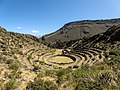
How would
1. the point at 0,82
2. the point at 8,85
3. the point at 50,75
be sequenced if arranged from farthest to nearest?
the point at 50,75 → the point at 0,82 → the point at 8,85

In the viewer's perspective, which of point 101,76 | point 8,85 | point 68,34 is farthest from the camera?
point 68,34

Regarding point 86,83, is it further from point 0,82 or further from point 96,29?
point 96,29

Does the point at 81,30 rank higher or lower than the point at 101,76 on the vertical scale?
higher

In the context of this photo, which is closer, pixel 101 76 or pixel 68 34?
pixel 101 76

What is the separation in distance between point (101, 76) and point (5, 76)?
8.61 metres

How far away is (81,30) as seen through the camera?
561 feet

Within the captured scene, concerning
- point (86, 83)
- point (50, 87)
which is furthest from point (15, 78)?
point (86, 83)

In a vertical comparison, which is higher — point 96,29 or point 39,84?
point 96,29

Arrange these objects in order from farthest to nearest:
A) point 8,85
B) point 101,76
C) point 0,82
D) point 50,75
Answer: point 50,75, point 101,76, point 0,82, point 8,85

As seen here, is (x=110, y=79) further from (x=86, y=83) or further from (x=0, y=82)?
(x=0, y=82)

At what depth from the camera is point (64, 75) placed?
50.0 feet

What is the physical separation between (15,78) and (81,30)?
524 ft

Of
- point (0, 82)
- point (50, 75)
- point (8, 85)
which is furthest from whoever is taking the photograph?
point (50, 75)

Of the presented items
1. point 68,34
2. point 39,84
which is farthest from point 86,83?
point 68,34
